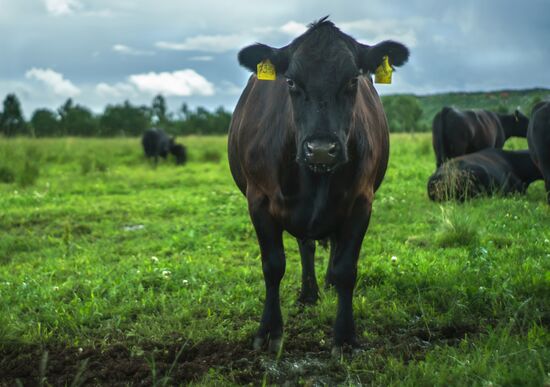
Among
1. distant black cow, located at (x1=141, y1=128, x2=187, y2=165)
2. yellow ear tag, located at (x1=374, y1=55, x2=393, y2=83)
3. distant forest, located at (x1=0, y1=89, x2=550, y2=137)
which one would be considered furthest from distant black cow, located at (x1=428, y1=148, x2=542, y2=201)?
distant forest, located at (x1=0, y1=89, x2=550, y2=137)

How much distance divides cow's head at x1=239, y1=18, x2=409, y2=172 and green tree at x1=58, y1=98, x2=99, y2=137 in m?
48.4

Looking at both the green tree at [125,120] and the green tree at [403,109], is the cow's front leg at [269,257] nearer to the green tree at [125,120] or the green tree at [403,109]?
the green tree at [125,120]

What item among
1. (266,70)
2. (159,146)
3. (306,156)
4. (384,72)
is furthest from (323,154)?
(159,146)

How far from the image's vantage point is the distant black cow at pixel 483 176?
32.8 feet

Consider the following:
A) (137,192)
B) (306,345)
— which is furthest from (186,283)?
(137,192)

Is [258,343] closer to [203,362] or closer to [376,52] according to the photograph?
[203,362]

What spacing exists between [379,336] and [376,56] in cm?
199

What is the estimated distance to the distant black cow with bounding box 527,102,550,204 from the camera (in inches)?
355

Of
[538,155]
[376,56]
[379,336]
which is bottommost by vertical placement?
[379,336]

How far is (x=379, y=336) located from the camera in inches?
172

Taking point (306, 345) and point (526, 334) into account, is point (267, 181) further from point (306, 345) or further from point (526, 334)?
point (526, 334)

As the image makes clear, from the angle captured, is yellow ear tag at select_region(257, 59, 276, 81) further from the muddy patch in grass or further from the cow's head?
the muddy patch in grass

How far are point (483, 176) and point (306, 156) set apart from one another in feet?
24.7

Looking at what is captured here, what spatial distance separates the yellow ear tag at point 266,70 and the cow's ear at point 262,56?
0.12 feet
